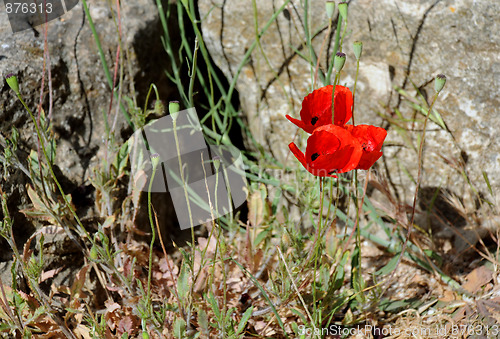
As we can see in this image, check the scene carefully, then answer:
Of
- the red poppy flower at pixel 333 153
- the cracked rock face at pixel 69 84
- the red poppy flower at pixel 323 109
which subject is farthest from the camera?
the cracked rock face at pixel 69 84

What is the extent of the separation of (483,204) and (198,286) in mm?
954

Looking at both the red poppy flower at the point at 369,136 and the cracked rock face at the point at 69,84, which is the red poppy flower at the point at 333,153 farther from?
the cracked rock face at the point at 69,84

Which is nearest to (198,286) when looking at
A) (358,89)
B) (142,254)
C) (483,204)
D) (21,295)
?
(142,254)

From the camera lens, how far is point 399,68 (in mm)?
1701

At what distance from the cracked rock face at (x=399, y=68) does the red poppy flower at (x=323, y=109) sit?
0.42 metres

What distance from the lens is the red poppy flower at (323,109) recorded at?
3.77 feet

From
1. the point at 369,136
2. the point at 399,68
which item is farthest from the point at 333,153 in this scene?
the point at 399,68

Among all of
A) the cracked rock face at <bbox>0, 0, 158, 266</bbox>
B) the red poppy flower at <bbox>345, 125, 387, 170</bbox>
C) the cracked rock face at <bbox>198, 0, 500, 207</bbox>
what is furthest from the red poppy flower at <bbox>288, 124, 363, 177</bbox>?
the cracked rock face at <bbox>0, 0, 158, 266</bbox>

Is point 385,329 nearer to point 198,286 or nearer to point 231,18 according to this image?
point 198,286

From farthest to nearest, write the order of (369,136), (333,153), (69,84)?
(69,84) < (369,136) < (333,153)

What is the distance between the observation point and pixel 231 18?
1.85 meters

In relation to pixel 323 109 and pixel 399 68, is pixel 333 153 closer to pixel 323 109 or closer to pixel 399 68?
pixel 323 109

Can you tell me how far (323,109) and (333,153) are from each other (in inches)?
6.8

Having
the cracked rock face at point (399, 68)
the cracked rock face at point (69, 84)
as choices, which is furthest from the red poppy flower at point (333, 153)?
the cracked rock face at point (69, 84)
